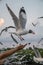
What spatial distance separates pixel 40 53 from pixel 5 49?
386 mm

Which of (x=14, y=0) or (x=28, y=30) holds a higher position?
(x=14, y=0)

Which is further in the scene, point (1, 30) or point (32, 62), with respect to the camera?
point (1, 30)

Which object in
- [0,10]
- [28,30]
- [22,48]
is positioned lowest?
[22,48]

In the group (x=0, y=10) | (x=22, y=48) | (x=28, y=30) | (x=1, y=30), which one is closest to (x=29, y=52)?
(x=22, y=48)

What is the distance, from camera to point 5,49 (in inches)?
86.5

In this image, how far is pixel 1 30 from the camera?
2254 millimetres

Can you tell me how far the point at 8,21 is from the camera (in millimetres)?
2246

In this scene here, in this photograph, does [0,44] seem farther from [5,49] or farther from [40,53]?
[40,53]

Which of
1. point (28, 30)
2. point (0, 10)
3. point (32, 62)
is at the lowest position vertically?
point (32, 62)

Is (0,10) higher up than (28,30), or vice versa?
(0,10)

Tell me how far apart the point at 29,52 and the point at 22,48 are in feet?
0.29

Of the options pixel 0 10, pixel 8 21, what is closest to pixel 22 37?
pixel 8 21

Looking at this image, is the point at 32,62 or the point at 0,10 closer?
the point at 32,62

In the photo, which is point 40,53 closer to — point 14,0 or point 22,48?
point 22,48
